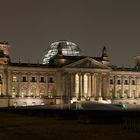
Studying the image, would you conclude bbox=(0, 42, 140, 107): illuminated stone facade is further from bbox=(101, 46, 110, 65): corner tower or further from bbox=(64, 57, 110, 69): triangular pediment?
bbox=(101, 46, 110, 65): corner tower

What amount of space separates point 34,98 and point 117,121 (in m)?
83.2

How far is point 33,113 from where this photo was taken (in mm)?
73438

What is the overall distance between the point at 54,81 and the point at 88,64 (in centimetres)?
1221

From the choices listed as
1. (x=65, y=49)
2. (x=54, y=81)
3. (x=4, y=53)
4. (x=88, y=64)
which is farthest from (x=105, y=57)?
(x=4, y=53)

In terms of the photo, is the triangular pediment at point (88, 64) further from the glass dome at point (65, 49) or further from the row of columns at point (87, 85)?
the glass dome at point (65, 49)

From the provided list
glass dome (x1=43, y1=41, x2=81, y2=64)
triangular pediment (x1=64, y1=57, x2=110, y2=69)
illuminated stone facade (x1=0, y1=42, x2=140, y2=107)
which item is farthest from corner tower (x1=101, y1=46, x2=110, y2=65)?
glass dome (x1=43, y1=41, x2=81, y2=64)

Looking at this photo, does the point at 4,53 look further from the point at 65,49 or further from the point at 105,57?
the point at 105,57

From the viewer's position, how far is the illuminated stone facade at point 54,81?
130 metres

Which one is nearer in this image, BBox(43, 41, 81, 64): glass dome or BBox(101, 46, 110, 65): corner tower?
BBox(101, 46, 110, 65): corner tower

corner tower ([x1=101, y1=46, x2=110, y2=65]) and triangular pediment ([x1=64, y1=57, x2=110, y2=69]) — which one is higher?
corner tower ([x1=101, y1=46, x2=110, y2=65])

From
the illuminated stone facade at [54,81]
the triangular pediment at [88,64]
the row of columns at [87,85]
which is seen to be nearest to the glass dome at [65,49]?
the illuminated stone facade at [54,81]

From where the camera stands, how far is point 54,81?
136 metres

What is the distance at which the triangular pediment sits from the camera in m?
135

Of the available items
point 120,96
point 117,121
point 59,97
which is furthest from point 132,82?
point 117,121
